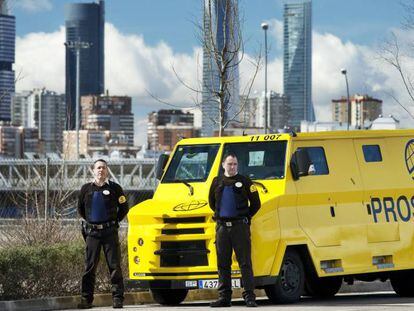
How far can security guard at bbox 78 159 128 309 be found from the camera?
17281mm

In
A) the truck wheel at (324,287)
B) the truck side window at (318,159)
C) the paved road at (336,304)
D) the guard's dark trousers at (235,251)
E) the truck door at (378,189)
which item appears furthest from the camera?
the truck wheel at (324,287)

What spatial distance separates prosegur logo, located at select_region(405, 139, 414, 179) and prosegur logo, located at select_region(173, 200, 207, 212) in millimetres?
3575

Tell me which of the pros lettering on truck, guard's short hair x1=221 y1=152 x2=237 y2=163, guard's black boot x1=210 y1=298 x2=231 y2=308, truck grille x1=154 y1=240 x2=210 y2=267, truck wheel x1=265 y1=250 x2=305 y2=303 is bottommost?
guard's black boot x1=210 y1=298 x2=231 y2=308

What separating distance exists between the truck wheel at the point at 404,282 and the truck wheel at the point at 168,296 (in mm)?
3301

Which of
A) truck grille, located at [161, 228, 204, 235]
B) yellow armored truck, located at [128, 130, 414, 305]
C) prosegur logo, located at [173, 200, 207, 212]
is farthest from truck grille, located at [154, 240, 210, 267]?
prosegur logo, located at [173, 200, 207, 212]

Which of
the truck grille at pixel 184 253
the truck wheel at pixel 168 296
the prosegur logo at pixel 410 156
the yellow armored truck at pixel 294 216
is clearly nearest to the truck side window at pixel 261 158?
the yellow armored truck at pixel 294 216

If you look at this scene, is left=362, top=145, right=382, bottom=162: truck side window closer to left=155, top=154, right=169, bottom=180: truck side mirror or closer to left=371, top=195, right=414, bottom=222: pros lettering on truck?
left=371, top=195, right=414, bottom=222: pros lettering on truck

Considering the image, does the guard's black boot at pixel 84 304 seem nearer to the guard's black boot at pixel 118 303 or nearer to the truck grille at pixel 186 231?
the guard's black boot at pixel 118 303

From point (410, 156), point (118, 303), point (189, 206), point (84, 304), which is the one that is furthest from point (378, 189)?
point (84, 304)

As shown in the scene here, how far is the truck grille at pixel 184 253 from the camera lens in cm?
1720

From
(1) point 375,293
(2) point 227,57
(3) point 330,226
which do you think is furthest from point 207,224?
(2) point 227,57

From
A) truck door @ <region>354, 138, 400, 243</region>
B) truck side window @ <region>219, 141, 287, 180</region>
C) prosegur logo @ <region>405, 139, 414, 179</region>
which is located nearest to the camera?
truck side window @ <region>219, 141, 287, 180</region>

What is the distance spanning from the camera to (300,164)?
57.9 feet

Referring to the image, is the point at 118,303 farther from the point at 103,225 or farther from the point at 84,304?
the point at 103,225
